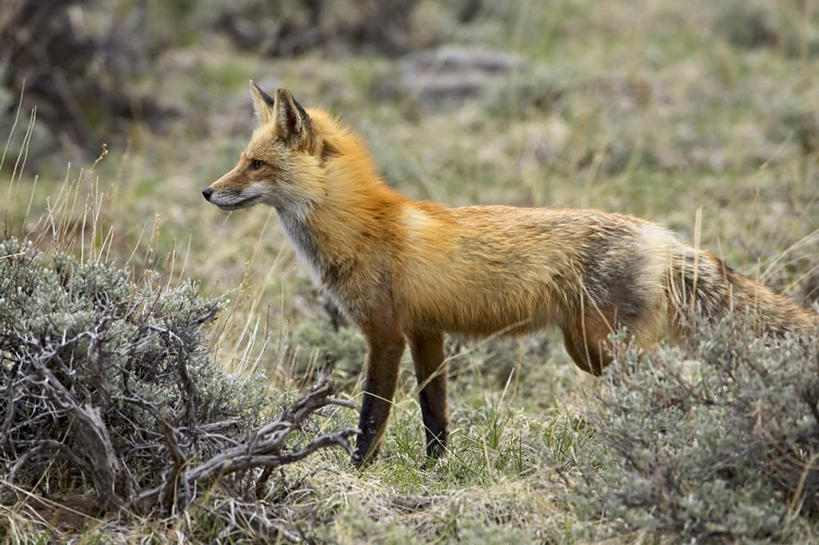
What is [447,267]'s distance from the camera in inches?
185

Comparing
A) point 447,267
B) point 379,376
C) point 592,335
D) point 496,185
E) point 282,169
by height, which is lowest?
point 496,185

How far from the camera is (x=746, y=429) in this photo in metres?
3.44

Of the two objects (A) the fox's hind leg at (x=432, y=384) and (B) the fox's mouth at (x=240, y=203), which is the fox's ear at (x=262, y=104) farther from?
(A) the fox's hind leg at (x=432, y=384)

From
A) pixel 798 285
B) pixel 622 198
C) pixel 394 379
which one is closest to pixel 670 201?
pixel 622 198

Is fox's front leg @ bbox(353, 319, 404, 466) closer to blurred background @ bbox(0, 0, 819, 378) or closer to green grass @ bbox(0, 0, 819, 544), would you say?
green grass @ bbox(0, 0, 819, 544)

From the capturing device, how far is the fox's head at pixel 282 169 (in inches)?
186

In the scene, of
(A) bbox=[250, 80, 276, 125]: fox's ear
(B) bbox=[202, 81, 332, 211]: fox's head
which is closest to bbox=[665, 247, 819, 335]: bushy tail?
(B) bbox=[202, 81, 332, 211]: fox's head

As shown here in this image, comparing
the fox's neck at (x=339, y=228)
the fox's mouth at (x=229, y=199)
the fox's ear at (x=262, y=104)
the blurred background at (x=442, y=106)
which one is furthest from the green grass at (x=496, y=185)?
the fox's ear at (x=262, y=104)

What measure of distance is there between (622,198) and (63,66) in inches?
259

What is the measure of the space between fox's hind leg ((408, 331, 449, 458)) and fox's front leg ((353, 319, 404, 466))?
253 mm

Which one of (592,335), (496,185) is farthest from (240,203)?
(496,185)

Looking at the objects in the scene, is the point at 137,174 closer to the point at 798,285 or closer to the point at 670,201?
the point at 670,201

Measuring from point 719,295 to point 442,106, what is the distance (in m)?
7.23

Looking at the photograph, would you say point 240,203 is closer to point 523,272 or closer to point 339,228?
point 339,228
